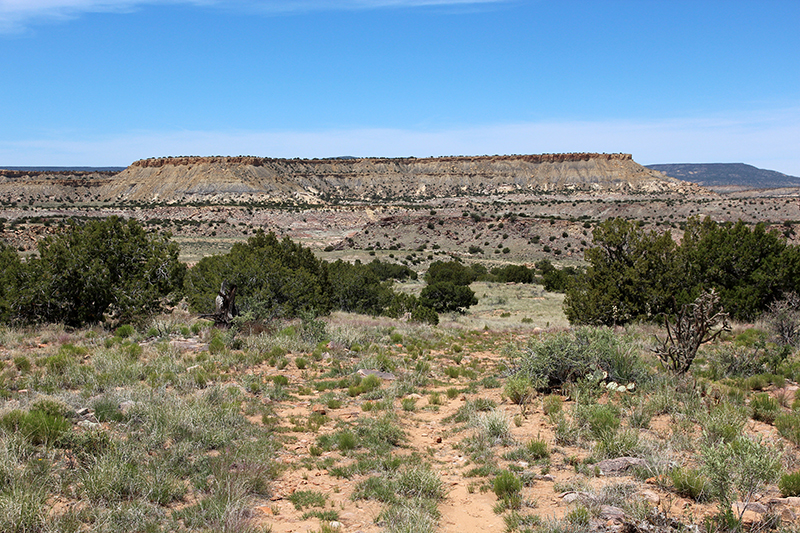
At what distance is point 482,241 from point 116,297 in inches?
1986

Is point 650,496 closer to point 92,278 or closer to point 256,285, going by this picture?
point 256,285

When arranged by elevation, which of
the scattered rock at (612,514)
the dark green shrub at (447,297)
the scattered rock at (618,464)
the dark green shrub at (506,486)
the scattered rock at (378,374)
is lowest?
the dark green shrub at (447,297)

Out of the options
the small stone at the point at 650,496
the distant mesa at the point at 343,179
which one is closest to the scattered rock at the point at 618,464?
the small stone at the point at 650,496

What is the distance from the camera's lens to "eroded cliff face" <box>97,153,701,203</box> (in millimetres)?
121812

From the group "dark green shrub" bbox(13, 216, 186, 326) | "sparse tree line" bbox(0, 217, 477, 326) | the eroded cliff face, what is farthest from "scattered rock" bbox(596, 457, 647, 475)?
the eroded cliff face

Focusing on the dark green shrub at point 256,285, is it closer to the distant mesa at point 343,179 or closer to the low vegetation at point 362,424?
the low vegetation at point 362,424

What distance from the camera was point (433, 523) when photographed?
4.54 meters

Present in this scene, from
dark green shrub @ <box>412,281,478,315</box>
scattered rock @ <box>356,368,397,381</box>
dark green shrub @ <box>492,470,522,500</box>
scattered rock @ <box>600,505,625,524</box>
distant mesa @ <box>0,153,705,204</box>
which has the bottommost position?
dark green shrub @ <box>412,281,478,315</box>

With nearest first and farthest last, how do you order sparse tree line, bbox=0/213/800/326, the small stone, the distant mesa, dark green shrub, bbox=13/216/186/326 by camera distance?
the small stone
dark green shrub, bbox=13/216/186/326
sparse tree line, bbox=0/213/800/326
the distant mesa

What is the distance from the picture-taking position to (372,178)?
481 ft

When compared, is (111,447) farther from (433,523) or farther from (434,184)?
(434,184)

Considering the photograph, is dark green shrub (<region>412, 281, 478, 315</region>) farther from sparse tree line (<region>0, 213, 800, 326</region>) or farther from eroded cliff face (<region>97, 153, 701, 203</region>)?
eroded cliff face (<region>97, 153, 701, 203</region>)

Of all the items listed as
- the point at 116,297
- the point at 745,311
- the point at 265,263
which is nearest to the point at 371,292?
the point at 265,263

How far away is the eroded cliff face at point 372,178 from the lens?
12181 centimetres
